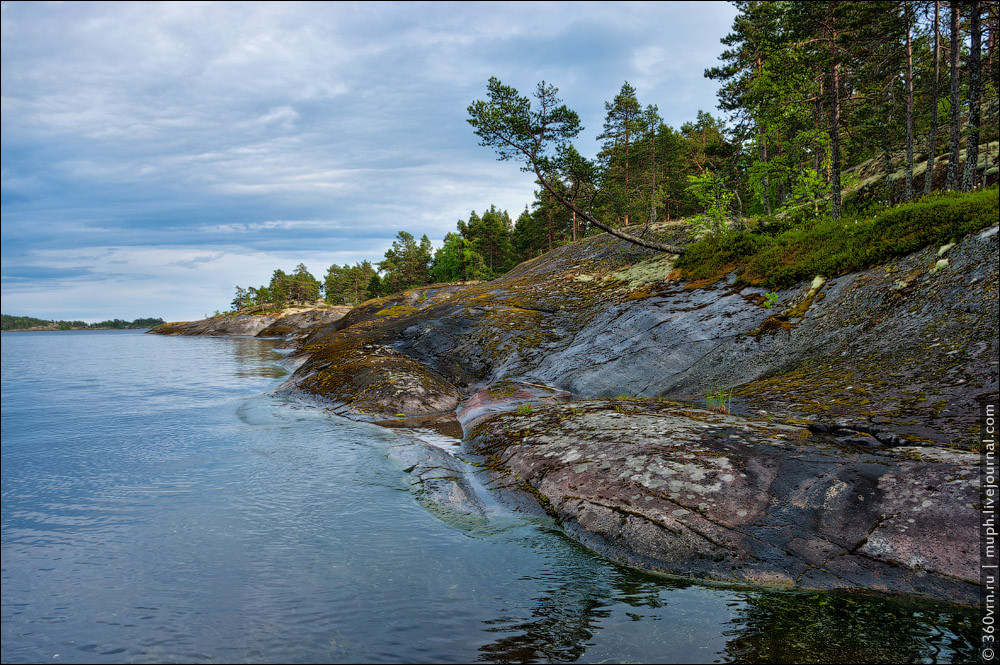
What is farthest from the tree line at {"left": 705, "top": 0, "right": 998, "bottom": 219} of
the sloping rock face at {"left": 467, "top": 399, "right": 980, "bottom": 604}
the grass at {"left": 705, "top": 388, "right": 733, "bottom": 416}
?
the sloping rock face at {"left": 467, "top": 399, "right": 980, "bottom": 604}

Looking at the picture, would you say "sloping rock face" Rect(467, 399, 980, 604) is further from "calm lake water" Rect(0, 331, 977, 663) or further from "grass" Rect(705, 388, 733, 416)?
"grass" Rect(705, 388, 733, 416)

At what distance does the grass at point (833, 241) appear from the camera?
9633 millimetres

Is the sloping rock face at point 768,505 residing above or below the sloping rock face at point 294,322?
below

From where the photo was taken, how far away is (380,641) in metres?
4.11

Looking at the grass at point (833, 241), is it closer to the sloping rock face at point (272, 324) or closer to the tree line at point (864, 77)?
the tree line at point (864, 77)

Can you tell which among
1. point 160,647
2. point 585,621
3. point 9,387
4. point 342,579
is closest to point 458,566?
point 342,579

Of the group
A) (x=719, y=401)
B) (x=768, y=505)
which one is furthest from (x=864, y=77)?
(x=768, y=505)

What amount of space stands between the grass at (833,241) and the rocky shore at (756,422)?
45 cm

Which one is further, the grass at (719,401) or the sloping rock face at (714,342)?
the grass at (719,401)

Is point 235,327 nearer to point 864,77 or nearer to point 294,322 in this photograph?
point 294,322

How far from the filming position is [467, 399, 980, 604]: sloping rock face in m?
4.71

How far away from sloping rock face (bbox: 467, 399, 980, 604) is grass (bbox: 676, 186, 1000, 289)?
6376 mm

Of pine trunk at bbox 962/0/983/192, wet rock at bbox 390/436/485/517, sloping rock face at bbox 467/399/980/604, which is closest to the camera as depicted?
sloping rock face at bbox 467/399/980/604

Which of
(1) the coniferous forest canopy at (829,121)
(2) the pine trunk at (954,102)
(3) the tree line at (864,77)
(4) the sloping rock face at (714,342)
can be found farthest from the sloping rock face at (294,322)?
(2) the pine trunk at (954,102)
